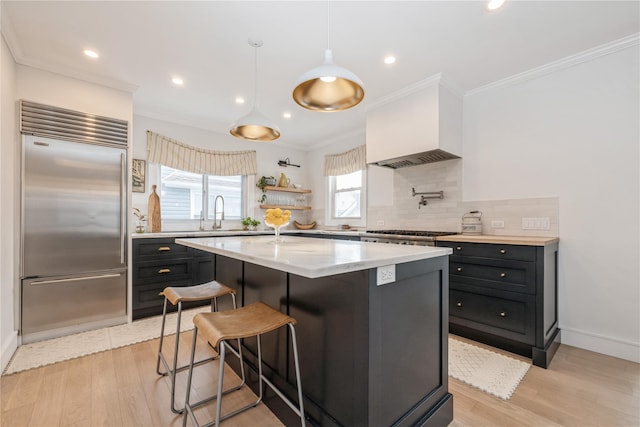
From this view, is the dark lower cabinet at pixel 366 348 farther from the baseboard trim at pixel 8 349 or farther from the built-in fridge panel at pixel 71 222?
the built-in fridge panel at pixel 71 222

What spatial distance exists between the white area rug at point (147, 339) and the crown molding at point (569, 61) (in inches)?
106

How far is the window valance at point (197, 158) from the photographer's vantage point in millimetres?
3969

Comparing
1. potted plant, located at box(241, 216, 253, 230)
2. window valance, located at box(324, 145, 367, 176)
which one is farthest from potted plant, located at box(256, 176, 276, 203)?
window valance, located at box(324, 145, 367, 176)

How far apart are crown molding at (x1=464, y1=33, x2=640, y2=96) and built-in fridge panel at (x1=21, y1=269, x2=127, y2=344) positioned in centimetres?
459

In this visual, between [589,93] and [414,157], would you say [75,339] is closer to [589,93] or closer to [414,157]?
[414,157]

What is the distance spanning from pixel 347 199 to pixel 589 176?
3.19 meters

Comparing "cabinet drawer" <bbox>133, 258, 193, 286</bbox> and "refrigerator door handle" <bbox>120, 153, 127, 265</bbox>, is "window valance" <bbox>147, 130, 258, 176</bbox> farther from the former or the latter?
"cabinet drawer" <bbox>133, 258, 193, 286</bbox>

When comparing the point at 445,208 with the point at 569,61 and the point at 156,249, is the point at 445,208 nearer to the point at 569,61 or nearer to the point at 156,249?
the point at 569,61

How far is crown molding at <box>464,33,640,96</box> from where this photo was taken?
2338mm

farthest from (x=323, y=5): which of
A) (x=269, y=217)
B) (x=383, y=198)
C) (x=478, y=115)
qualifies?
(x=383, y=198)

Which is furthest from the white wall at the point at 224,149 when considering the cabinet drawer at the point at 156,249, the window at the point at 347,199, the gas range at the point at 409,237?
the gas range at the point at 409,237

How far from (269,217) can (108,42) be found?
2.06 metres

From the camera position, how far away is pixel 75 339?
2.65m

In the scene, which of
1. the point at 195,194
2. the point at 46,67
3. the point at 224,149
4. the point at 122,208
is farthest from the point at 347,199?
the point at 46,67
